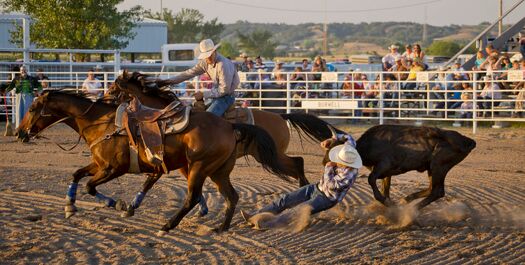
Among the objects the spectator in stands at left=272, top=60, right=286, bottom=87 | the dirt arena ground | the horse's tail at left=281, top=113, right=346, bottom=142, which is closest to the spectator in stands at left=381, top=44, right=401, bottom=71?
the spectator in stands at left=272, top=60, right=286, bottom=87

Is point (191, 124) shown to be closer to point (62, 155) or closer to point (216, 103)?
point (216, 103)

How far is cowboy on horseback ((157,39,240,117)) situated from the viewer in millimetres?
8602

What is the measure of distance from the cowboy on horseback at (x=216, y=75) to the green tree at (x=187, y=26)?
65000 millimetres

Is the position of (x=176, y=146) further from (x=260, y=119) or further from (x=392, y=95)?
(x=392, y=95)

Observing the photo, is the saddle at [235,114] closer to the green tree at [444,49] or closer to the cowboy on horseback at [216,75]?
the cowboy on horseback at [216,75]

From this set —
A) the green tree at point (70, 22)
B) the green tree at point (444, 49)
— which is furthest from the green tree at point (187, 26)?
the green tree at point (70, 22)

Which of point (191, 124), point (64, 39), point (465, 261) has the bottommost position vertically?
point (465, 261)

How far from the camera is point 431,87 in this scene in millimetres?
A: 18891

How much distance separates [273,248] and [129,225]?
1.62m

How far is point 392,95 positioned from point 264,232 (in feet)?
38.9

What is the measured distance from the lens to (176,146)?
759 centimetres

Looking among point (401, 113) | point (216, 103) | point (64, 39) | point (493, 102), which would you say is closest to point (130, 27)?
point (64, 39)

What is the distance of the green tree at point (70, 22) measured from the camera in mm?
28750

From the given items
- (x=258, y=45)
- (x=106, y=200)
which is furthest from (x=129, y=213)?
(x=258, y=45)
